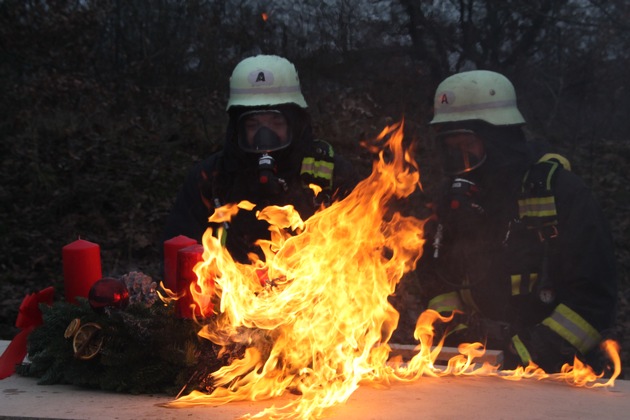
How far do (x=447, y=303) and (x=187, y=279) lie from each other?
6.35 ft

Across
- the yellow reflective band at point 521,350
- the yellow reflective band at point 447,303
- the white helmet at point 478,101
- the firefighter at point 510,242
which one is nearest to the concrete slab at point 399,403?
the yellow reflective band at point 521,350

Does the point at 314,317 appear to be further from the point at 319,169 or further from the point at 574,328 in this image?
the point at 319,169

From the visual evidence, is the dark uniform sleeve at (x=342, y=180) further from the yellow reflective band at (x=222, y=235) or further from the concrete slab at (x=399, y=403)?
the concrete slab at (x=399, y=403)

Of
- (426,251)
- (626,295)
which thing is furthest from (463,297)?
(626,295)

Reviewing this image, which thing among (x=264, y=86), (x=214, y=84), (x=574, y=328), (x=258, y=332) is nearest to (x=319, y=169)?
(x=264, y=86)

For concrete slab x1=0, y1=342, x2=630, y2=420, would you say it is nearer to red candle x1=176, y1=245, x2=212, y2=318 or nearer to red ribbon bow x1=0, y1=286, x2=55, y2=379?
red ribbon bow x1=0, y1=286, x2=55, y2=379

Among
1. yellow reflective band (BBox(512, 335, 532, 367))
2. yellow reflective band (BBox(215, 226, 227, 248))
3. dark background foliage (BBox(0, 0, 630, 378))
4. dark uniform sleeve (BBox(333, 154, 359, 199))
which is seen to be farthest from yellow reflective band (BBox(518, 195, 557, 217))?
dark background foliage (BBox(0, 0, 630, 378))

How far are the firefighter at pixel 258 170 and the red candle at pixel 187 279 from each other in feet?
4.92

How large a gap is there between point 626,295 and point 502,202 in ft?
16.5

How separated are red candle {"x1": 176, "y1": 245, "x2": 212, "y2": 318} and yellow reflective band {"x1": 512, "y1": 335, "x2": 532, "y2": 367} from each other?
66.0 inches

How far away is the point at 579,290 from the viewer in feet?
13.5

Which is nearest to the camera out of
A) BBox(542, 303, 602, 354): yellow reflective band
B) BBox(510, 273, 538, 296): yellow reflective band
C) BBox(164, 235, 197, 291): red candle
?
BBox(164, 235, 197, 291): red candle

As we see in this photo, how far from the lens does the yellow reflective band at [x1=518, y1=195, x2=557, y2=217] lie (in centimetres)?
418

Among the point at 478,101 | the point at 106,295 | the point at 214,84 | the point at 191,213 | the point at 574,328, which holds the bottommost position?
the point at 574,328
